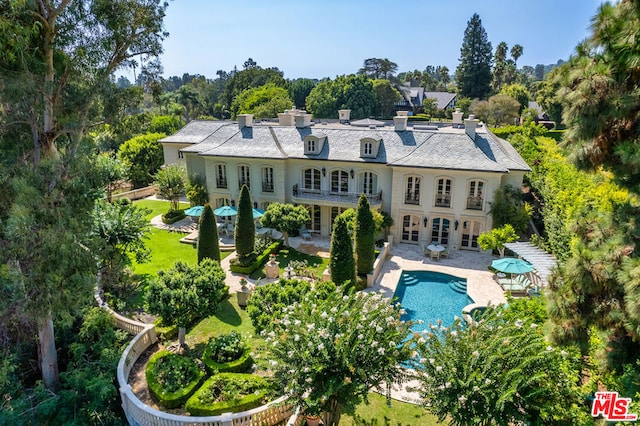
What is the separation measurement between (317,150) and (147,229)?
1382 centimetres

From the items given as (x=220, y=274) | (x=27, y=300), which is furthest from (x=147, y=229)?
(x=27, y=300)

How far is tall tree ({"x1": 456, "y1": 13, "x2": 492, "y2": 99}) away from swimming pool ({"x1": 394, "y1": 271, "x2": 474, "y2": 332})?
79.6 meters

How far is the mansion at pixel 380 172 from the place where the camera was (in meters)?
26.8

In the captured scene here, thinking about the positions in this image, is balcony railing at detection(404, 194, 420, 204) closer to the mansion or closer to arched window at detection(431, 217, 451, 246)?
the mansion

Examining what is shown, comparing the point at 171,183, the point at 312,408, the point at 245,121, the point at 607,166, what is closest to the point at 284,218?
the point at 245,121

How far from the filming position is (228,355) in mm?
15258

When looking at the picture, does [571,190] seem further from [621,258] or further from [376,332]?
[376,332]

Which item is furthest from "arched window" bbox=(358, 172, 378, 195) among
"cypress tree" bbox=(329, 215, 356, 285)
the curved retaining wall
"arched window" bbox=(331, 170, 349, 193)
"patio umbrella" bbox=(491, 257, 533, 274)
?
the curved retaining wall

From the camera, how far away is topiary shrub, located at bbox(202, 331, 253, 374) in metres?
14.6

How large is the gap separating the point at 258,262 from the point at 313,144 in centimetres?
1039

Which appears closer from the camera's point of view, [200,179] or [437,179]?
[437,179]

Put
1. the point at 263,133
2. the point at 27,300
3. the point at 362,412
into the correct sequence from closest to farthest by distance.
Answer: the point at 27,300, the point at 362,412, the point at 263,133

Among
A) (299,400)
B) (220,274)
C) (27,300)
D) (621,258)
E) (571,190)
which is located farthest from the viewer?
(571,190)

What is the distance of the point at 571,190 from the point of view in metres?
20.7
